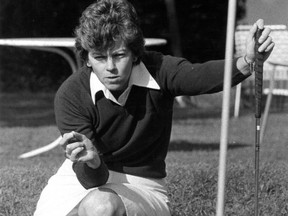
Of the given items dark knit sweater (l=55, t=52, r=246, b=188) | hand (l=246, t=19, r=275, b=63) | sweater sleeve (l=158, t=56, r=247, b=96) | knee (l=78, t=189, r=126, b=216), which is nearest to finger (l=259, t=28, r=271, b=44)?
hand (l=246, t=19, r=275, b=63)

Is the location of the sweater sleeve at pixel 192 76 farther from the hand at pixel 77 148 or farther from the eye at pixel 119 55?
the hand at pixel 77 148

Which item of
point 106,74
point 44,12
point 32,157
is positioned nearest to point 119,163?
point 106,74

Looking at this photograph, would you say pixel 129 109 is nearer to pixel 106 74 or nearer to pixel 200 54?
pixel 106 74

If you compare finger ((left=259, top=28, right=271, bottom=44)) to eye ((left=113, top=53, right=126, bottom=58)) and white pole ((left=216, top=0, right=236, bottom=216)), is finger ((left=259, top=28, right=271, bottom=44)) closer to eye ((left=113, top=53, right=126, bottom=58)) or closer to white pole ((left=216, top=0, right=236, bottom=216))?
white pole ((left=216, top=0, right=236, bottom=216))

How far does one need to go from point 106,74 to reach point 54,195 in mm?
585

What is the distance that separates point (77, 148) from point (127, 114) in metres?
0.43

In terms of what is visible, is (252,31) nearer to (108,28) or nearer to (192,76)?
(192,76)

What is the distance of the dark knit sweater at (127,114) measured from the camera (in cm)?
318

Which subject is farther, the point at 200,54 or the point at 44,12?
the point at 200,54

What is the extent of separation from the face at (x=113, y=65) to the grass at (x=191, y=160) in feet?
4.54

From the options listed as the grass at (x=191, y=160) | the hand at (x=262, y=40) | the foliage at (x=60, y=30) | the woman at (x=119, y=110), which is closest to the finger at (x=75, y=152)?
the woman at (x=119, y=110)

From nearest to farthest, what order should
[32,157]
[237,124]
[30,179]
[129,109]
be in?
[129,109] → [30,179] → [32,157] → [237,124]

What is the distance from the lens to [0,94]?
470 inches

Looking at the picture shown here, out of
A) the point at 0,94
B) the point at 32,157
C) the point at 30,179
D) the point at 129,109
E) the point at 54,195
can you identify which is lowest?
the point at 0,94
